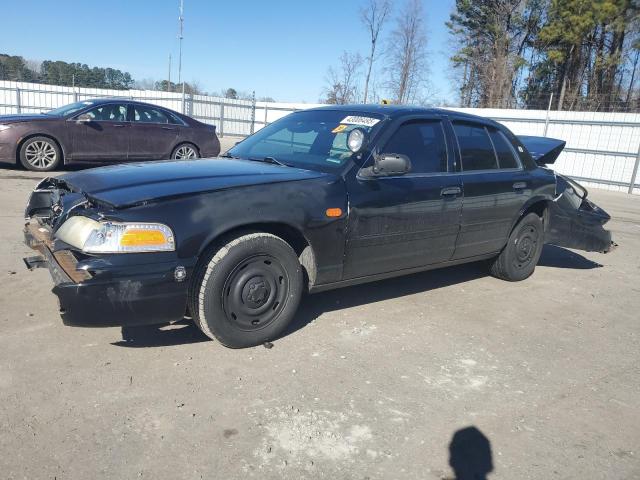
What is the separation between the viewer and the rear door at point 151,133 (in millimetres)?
10391

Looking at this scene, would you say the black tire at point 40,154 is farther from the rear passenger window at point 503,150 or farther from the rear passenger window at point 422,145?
the rear passenger window at point 503,150

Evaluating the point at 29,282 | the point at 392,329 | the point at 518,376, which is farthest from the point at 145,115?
the point at 518,376

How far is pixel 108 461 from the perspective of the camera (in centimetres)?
225

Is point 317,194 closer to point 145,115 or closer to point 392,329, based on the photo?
point 392,329

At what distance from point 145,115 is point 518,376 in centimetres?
935

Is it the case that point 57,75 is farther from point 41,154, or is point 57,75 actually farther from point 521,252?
point 521,252

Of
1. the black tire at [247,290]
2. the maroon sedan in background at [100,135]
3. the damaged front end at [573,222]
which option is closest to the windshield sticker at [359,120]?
the black tire at [247,290]

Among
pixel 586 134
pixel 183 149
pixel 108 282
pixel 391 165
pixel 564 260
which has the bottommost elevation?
pixel 564 260

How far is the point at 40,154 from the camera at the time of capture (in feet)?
31.7

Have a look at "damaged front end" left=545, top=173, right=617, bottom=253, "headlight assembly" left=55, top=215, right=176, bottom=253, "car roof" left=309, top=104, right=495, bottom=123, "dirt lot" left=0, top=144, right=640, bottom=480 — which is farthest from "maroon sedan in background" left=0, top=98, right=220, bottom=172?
"headlight assembly" left=55, top=215, right=176, bottom=253

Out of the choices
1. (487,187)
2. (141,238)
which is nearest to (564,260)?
(487,187)

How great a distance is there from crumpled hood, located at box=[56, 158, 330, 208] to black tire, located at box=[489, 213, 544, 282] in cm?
251

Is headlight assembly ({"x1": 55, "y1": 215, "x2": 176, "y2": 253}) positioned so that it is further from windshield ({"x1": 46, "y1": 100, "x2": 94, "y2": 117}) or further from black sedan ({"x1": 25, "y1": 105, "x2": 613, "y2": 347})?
windshield ({"x1": 46, "y1": 100, "x2": 94, "y2": 117})

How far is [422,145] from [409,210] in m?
0.62
